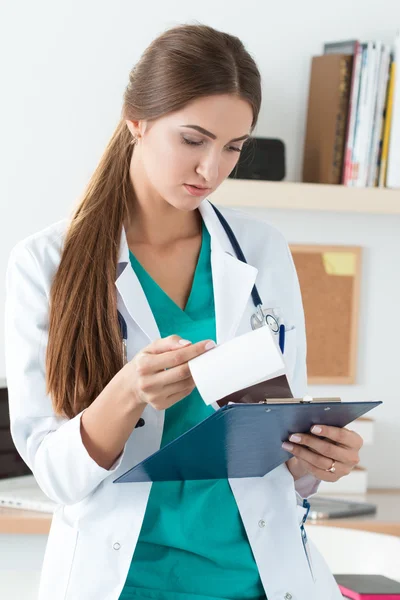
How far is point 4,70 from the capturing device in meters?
2.71

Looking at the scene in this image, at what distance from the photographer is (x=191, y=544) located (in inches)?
49.3

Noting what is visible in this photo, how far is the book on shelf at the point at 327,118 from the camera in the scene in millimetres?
2604

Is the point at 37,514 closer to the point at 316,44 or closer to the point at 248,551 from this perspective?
the point at 248,551

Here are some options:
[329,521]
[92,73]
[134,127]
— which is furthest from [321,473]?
[92,73]

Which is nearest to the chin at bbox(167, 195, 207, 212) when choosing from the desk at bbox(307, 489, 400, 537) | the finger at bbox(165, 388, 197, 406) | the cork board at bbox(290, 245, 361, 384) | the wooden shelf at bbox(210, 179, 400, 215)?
the finger at bbox(165, 388, 197, 406)

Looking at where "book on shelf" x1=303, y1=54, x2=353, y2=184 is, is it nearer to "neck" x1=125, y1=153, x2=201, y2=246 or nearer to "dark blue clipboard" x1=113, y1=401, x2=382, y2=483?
"neck" x1=125, y1=153, x2=201, y2=246

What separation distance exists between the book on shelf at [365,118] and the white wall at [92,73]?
0.20 meters

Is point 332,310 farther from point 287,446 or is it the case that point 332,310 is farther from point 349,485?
point 287,446

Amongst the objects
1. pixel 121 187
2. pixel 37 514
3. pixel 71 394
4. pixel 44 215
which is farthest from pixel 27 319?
pixel 44 215

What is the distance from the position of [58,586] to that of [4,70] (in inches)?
71.8

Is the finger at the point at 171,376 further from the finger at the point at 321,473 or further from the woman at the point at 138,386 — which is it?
the finger at the point at 321,473

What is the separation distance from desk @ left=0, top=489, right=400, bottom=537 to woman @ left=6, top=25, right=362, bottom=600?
0.85 metres

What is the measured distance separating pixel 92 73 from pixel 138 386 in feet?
5.89

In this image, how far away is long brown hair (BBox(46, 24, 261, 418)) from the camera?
131 centimetres
